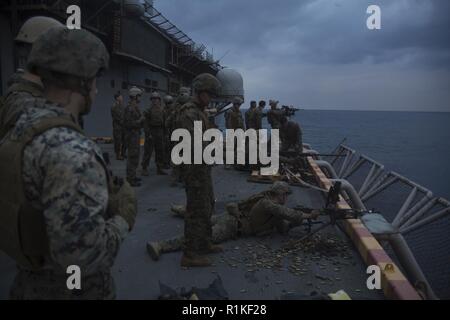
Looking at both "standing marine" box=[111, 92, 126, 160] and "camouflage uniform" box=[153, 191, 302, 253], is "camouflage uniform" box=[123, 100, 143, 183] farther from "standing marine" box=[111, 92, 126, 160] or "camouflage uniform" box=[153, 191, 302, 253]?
"camouflage uniform" box=[153, 191, 302, 253]

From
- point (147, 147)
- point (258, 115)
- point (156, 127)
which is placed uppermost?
point (258, 115)

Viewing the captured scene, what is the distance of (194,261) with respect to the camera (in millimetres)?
4051

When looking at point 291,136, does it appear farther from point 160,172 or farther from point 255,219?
point 255,219

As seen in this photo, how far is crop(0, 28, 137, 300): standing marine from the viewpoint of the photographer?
1.46 m

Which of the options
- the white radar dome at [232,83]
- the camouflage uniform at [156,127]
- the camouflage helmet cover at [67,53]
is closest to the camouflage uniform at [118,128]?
A: the camouflage uniform at [156,127]

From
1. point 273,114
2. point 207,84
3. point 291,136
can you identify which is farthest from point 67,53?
point 273,114

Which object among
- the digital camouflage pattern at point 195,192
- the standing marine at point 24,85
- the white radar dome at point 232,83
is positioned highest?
the white radar dome at point 232,83

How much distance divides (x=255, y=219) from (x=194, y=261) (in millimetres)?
1222

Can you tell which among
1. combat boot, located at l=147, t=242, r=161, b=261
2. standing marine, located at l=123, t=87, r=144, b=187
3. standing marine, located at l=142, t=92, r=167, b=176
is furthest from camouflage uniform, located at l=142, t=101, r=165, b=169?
combat boot, located at l=147, t=242, r=161, b=261

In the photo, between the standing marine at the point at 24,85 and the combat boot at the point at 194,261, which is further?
the combat boot at the point at 194,261

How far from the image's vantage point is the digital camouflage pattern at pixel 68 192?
4.74 feet

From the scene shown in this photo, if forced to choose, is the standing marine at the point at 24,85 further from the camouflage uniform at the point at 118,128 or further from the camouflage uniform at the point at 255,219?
→ the camouflage uniform at the point at 118,128

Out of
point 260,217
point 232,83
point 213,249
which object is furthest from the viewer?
point 232,83
